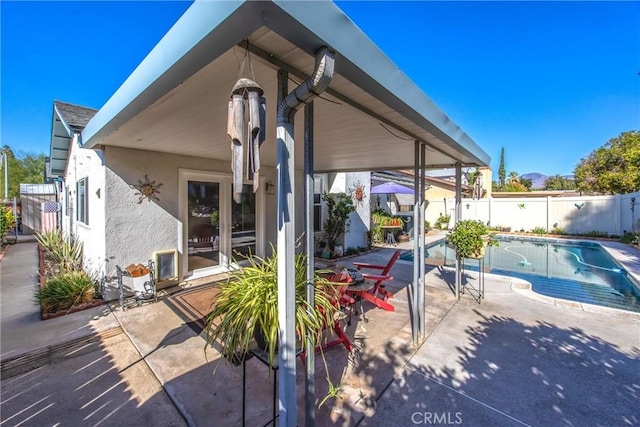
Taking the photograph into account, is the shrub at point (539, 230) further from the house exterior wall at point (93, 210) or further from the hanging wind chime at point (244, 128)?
the house exterior wall at point (93, 210)

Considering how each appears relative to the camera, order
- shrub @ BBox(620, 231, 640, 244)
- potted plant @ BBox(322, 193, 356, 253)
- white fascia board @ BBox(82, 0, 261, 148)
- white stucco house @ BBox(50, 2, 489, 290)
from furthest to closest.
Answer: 1. shrub @ BBox(620, 231, 640, 244)
2. potted plant @ BBox(322, 193, 356, 253)
3. white stucco house @ BBox(50, 2, 489, 290)
4. white fascia board @ BBox(82, 0, 261, 148)

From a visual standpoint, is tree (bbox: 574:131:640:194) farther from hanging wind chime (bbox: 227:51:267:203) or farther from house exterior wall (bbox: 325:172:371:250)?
hanging wind chime (bbox: 227:51:267:203)

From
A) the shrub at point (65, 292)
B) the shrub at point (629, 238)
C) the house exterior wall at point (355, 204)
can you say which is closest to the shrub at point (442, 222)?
the shrub at point (629, 238)

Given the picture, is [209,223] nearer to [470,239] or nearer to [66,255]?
[66,255]

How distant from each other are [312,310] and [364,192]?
8984 mm

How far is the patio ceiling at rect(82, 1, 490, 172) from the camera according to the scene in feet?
4.59

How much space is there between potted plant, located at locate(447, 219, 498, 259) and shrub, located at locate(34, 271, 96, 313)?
693 cm

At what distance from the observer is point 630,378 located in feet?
9.58

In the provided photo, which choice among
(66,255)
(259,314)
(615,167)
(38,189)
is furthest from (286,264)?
(38,189)

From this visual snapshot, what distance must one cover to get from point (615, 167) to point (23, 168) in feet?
160

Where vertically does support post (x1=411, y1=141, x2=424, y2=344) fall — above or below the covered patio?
below

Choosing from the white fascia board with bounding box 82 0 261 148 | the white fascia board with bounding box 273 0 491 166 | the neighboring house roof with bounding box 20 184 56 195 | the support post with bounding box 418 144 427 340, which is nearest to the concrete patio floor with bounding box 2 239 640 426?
the support post with bounding box 418 144 427 340

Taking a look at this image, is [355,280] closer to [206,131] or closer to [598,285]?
[206,131]

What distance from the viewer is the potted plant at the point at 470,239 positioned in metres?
4.97
